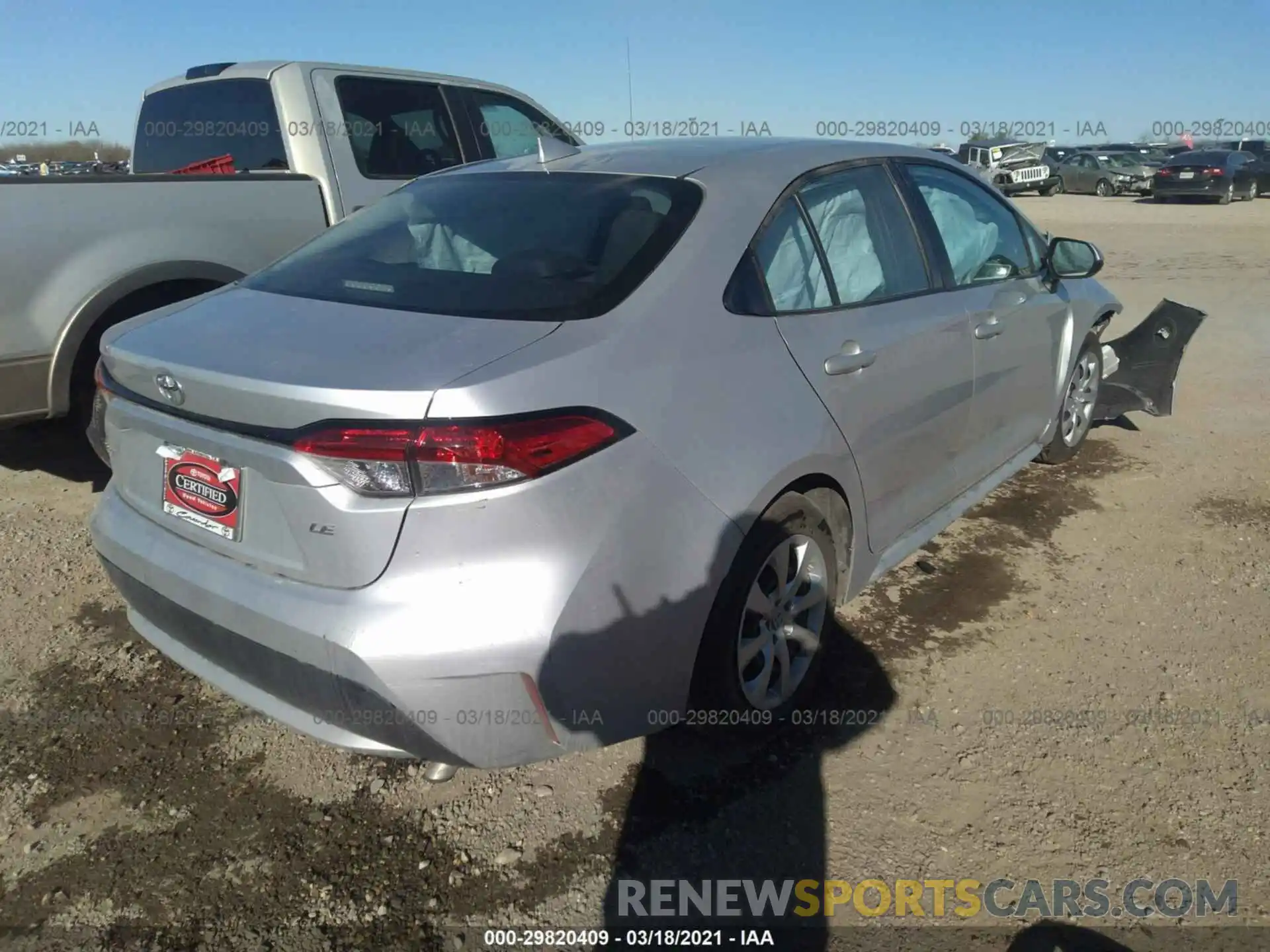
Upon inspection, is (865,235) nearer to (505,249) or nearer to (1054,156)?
(505,249)

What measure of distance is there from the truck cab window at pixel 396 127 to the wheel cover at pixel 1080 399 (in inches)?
152

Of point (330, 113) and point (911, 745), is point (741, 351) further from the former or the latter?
point (330, 113)

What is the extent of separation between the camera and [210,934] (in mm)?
2184

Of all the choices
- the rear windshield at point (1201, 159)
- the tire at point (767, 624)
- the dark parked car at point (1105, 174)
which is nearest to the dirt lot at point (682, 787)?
the tire at point (767, 624)

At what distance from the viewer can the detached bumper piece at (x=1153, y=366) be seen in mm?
5547

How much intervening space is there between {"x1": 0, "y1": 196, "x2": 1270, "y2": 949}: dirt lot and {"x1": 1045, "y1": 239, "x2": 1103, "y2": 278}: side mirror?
1.42 m

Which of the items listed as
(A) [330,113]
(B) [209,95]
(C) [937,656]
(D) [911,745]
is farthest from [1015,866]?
(B) [209,95]

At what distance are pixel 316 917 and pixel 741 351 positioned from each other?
1.75 m

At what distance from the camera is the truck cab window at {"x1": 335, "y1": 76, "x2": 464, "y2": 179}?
5.31 meters

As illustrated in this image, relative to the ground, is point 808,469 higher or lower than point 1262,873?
higher

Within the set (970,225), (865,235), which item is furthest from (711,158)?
(970,225)

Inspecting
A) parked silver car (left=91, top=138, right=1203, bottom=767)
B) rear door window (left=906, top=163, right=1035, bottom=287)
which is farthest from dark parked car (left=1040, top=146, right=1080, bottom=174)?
parked silver car (left=91, top=138, right=1203, bottom=767)

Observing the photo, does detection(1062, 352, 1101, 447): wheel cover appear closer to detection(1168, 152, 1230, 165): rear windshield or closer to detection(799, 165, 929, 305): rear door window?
detection(799, 165, 929, 305): rear door window

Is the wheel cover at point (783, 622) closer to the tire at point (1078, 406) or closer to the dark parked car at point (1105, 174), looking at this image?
the tire at point (1078, 406)
